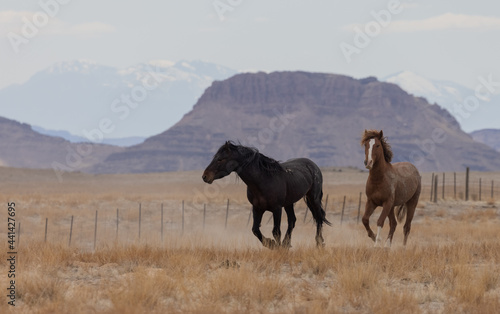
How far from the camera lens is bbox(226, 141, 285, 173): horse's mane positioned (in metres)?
12.3

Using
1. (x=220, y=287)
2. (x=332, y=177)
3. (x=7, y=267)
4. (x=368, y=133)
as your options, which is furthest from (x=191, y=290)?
(x=332, y=177)

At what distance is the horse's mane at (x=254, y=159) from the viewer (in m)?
12.3

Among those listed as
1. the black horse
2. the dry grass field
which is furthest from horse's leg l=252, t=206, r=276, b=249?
the dry grass field

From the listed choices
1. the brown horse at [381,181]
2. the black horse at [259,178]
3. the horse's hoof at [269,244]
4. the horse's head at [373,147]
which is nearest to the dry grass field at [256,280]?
the horse's hoof at [269,244]

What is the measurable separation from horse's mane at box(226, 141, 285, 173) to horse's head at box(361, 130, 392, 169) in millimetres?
1668

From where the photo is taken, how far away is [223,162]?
12.0m

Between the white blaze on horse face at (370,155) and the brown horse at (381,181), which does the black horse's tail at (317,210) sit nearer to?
the brown horse at (381,181)

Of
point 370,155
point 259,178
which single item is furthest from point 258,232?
point 370,155

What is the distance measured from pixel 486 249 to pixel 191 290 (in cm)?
650

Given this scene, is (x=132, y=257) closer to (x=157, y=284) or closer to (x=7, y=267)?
(x=7, y=267)

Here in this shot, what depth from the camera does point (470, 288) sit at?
8648 millimetres

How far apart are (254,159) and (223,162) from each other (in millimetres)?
677

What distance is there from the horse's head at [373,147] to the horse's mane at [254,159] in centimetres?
167

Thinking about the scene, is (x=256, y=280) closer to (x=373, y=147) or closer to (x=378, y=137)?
(x=373, y=147)
